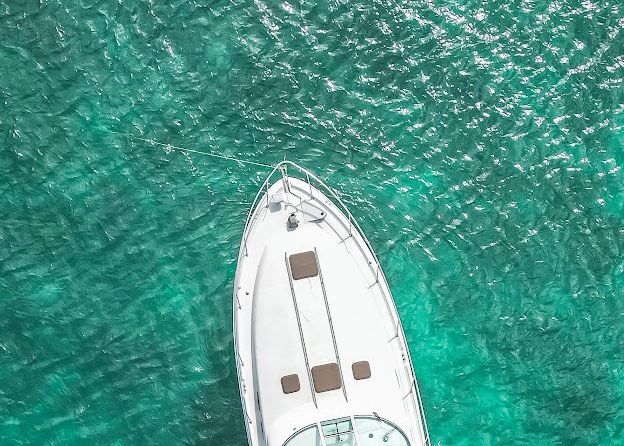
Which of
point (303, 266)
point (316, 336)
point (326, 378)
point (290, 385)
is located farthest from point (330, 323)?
point (290, 385)

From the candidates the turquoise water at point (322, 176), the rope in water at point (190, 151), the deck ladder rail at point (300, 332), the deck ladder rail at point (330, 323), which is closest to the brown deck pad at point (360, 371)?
the deck ladder rail at point (330, 323)

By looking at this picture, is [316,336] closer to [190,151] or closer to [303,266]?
[303,266]

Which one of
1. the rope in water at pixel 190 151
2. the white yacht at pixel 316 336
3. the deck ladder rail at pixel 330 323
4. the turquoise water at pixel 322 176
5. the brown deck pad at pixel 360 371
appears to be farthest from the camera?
the rope in water at pixel 190 151

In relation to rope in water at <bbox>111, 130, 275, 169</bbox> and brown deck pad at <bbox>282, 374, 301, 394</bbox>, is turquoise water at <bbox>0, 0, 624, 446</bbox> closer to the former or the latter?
rope in water at <bbox>111, 130, 275, 169</bbox>

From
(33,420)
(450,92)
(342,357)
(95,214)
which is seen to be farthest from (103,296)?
(450,92)

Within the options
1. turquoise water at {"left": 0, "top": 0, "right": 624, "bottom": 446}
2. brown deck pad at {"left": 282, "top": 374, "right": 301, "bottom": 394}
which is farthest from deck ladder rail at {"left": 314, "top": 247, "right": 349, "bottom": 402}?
turquoise water at {"left": 0, "top": 0, "right": 624, "bottom": 446}

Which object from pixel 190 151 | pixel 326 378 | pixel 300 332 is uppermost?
pixel 190 151

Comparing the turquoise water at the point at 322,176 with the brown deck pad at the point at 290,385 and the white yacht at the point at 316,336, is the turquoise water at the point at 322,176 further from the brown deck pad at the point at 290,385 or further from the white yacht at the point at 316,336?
the brown deck pad at the point at 290,385
